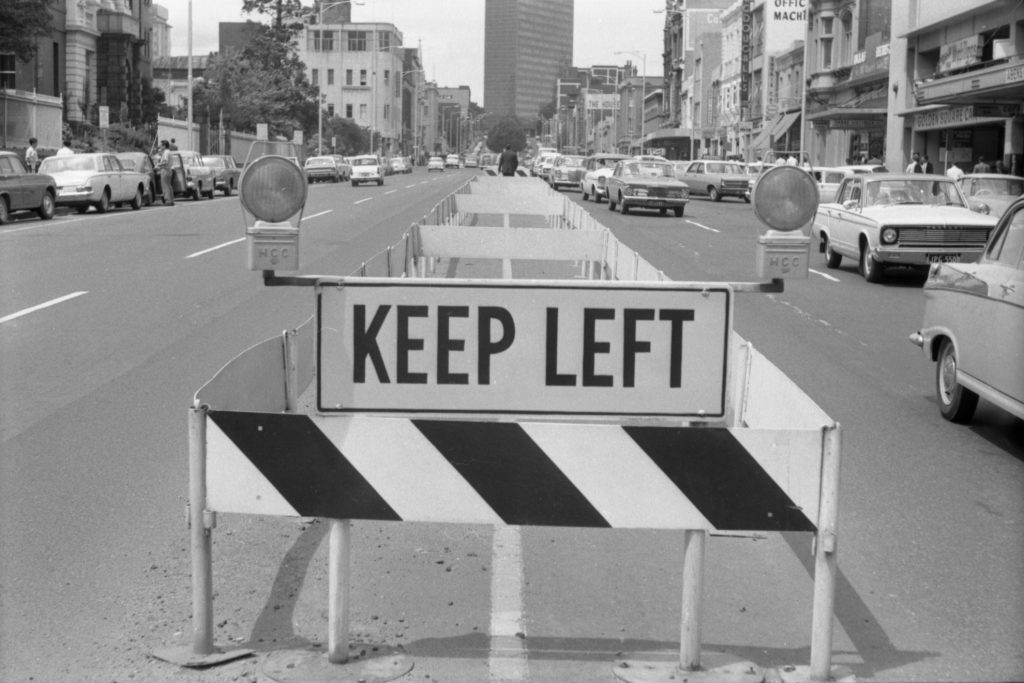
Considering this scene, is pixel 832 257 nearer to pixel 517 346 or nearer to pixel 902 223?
pixel 902 223

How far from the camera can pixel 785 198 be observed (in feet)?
15.3

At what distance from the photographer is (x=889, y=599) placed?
5508mm

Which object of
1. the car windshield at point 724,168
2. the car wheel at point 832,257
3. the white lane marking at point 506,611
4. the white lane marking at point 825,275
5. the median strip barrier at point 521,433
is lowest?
the white lane marking at point 506,611

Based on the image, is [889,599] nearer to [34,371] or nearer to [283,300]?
[34,371]

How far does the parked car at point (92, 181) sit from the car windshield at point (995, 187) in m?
20.5

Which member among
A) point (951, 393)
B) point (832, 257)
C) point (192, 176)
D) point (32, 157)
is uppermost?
point (32, 157)

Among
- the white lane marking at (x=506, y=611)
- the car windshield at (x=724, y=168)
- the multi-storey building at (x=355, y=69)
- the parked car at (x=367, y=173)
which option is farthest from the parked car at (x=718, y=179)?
the multi-storey building at (x=355, y=69)

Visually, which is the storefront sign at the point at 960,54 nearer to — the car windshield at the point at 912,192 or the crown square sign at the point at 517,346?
the car windshield at the point at 912,192

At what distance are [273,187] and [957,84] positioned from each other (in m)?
37.5

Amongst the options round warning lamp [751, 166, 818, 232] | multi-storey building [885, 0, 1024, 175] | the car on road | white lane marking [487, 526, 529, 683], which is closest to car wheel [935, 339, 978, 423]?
white lane marking [487, 526, 529, 683]

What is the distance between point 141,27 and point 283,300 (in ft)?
208

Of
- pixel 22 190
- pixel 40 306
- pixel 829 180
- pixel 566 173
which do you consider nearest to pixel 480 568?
pixel 40 306

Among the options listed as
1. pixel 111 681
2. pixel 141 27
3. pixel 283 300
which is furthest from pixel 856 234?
pixel 141 27

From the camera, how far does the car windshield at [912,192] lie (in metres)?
20.3
